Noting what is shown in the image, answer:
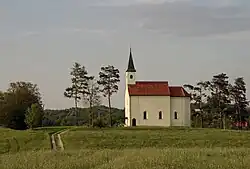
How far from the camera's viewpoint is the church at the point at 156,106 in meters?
94.9

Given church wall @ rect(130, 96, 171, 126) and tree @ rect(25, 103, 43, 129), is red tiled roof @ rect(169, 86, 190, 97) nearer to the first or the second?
church wall @ rect(130, 96, 171, 126)

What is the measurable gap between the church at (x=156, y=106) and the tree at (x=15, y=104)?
798 inches

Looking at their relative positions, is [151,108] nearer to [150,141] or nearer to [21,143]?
[150,141]

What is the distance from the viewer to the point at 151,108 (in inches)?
3748

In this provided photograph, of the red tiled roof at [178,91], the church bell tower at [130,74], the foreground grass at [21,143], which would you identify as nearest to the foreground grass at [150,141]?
the foreground grass at [21,143]

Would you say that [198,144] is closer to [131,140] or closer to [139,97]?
[131,140]

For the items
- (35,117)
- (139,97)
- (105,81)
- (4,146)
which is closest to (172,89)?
(139,97)

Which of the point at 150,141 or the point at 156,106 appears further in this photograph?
the point at 156,106

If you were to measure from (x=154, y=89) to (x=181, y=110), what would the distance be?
6632mm

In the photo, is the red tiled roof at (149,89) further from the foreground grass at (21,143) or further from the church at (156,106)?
the foreground grass at (21,143)

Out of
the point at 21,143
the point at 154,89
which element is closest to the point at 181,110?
the point at 154,89

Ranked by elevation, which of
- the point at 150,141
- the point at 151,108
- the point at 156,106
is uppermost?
the point at 156,106

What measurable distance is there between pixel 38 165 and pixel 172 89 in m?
76.1

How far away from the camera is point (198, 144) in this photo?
48.9m
